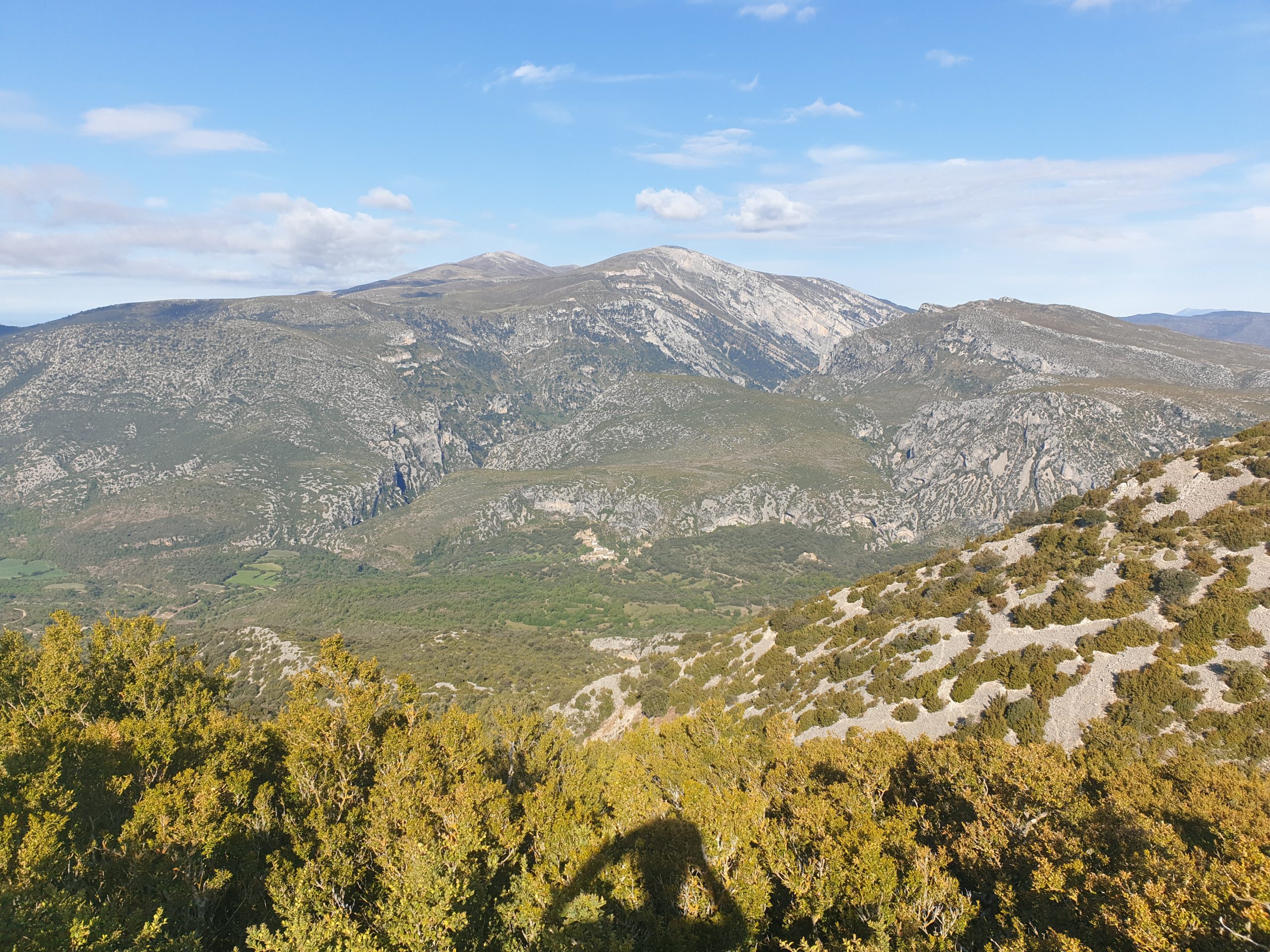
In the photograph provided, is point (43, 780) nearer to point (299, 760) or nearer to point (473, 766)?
point (299, 760)

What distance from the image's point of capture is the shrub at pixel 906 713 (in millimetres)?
46750

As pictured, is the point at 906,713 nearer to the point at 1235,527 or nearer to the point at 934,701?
the point at 934,701

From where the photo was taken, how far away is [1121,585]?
48531 mm

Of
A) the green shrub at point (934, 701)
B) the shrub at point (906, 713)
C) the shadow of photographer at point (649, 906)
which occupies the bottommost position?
the shrub at point (906, 713)

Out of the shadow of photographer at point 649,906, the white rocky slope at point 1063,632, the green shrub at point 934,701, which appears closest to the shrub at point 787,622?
the white rocky slope at point 1063,632

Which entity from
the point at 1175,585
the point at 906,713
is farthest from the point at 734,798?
the point at 1175,585

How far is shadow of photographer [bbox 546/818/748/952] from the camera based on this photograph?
2231cm

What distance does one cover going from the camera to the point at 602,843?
93.3ft

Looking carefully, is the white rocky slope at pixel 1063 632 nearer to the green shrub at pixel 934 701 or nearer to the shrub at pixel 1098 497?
the green shrub at pixel 934 701

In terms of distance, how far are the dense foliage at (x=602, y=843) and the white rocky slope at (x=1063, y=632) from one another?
296 centimetres

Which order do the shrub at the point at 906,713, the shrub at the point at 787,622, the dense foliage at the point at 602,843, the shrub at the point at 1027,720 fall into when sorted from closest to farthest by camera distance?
the dense foliage at the point at 602,843 → the shrub at the point at 1027,720 → the shrub at the point at 906,713 → the shrub at the point at 787,622

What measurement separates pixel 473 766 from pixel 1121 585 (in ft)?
169

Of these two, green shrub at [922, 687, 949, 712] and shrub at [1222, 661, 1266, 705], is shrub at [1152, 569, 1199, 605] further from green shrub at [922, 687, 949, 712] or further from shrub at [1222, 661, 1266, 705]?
green shrub at [922, 687, 949, 712]

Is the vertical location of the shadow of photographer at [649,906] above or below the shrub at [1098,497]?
below
